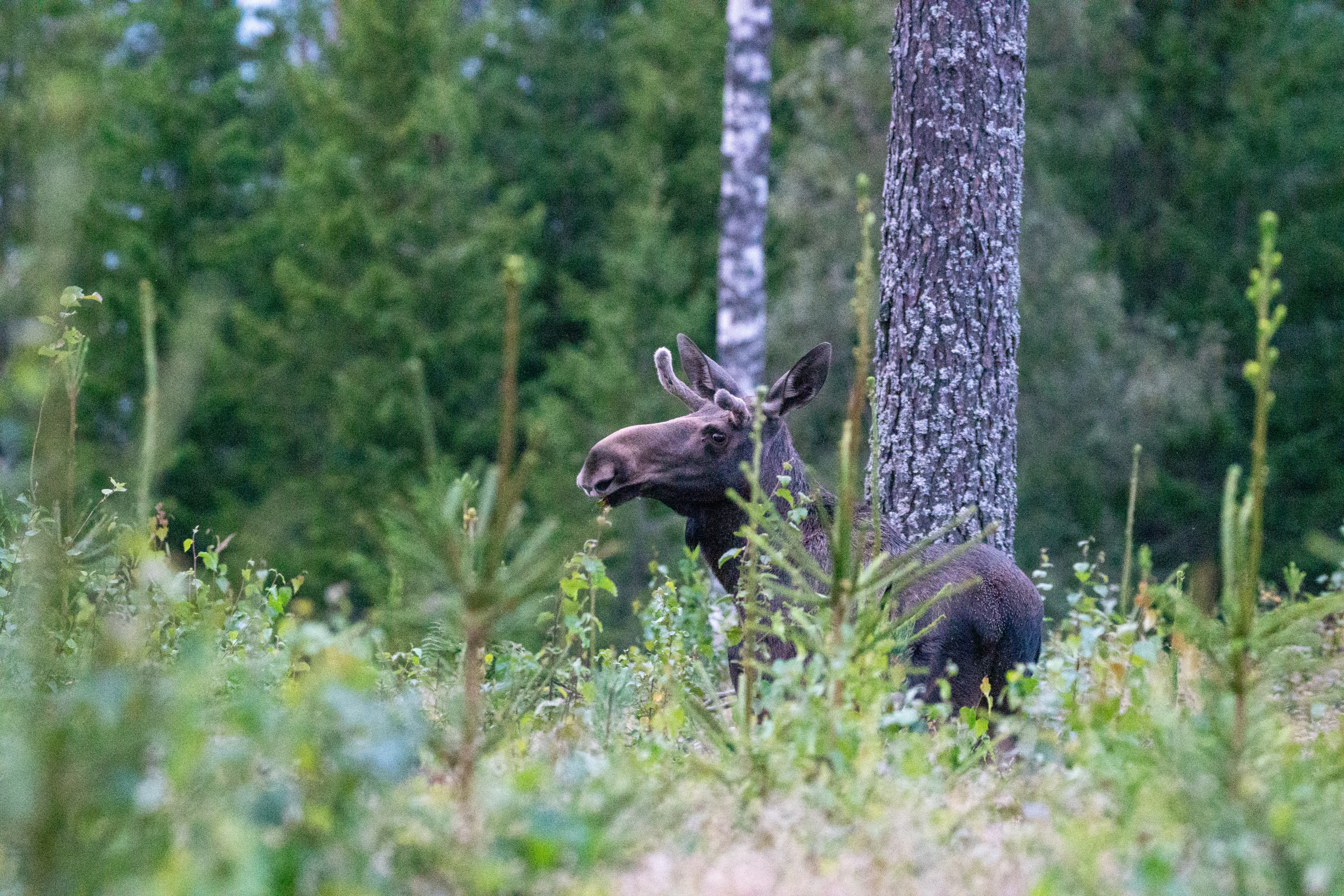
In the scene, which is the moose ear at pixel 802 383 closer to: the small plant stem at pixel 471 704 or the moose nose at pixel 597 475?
the moose nose at pixel 597 475

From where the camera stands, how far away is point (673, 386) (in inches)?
215

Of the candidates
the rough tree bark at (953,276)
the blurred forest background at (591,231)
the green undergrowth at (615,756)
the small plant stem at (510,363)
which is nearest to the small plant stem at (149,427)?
the green undergrowth at (615,756)

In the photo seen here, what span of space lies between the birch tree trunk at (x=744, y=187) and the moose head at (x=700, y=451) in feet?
24.5

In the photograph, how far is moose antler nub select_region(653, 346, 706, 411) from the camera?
5434 mm

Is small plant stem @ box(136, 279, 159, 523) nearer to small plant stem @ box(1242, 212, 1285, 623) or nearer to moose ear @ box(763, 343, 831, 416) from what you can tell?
small plant stem @ box(1242, 212, 1285, 623)

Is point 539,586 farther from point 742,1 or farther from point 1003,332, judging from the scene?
point 742,1

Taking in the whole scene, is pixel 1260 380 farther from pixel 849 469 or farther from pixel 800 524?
pixel 800 524

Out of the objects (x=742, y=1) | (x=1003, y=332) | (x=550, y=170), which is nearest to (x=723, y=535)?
(x=1003, y=332)

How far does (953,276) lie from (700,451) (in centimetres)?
156

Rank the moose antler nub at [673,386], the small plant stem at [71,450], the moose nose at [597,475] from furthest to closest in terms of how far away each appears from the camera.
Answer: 1. the moose antler nub at [673,386]
2. the moose nose at [597,475]
3. the small plant stem at [71,450]

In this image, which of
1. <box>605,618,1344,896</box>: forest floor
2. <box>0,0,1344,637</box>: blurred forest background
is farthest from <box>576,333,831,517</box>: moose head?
<box>0,0,1344,637</box>: blurred forest background

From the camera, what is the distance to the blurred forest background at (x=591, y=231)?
19.9 meters

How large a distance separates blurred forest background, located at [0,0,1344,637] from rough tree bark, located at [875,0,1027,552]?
13108 millimetres

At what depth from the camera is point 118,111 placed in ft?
77.3
